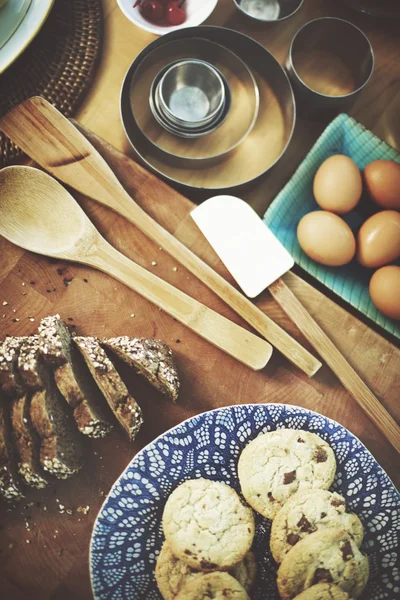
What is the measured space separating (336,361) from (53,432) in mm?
666

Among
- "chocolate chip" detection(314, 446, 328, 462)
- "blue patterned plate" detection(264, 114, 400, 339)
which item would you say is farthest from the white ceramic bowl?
"chocolate chip" detection(314, 446, 328, 462)

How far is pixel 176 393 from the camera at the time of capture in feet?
3.57

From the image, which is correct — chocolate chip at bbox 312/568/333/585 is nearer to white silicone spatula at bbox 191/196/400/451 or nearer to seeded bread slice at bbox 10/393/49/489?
white silicone spatula at bbox 191/196/400/451

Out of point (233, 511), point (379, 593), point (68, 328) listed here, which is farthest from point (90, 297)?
point (379, 593)

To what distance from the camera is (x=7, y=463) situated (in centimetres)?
98

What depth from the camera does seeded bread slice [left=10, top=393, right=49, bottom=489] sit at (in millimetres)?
990

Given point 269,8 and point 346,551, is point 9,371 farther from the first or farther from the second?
point 269,8

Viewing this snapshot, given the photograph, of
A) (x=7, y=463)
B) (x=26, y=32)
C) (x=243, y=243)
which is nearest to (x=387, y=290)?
(x=243, y=243)

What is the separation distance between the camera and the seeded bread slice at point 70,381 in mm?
1020

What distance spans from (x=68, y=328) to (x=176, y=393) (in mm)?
306

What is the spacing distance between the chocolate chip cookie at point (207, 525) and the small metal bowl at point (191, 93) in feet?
2.88

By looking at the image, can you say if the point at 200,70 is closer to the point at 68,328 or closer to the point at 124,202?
the point at 124,202

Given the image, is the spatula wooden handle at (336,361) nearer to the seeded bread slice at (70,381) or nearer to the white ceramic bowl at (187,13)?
the seeded bread slice at (70,381)

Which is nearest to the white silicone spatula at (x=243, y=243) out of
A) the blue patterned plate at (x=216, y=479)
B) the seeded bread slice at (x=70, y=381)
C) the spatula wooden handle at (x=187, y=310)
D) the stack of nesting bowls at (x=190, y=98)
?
the spatula wooden handle at (x=187, y=310)
